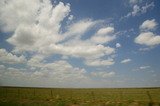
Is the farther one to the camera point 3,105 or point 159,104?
point 3,105

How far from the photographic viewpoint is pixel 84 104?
2908cm

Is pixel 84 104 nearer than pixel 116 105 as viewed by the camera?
No

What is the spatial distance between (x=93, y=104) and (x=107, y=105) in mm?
2283

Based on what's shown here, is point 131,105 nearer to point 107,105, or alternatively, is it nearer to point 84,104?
point 107,105

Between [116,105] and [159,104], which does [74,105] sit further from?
[159,104]

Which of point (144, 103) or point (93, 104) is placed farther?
point (93, 104)

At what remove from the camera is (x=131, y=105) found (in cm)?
2633

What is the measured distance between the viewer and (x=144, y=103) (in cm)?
2672

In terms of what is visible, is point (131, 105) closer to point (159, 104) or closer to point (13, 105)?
point (159, 104)

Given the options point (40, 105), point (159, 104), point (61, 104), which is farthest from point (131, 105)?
point (40, 105)

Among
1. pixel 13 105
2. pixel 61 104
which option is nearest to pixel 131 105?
pixel 61 104

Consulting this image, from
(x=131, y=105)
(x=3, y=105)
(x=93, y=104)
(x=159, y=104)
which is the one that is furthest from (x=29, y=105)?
(x=159, y=104)

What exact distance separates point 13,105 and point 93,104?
37.2ft

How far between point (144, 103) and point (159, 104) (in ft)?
6.37
